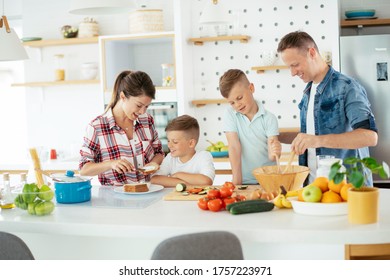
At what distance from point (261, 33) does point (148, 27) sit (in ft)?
3.39

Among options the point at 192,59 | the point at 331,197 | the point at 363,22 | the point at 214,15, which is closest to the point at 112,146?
the point at 331,197

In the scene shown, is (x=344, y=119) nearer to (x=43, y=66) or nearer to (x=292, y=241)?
(x=292, y=241)

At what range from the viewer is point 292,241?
1927 mm

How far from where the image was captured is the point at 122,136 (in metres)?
3.04

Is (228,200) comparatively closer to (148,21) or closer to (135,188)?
(135,188)

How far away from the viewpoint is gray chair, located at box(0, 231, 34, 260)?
186cm

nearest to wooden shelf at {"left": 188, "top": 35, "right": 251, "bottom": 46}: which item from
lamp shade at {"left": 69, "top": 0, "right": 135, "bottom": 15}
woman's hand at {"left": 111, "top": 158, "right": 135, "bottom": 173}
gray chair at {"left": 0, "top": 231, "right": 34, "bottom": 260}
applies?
lamp shade at {"left": 69, "top": 0, "right": 135, "bottom": 15}

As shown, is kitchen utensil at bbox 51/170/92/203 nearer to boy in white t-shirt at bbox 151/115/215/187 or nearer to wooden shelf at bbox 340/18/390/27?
boy in white t-shirt at bbox 151/115/215/187

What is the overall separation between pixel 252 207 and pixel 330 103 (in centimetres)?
92

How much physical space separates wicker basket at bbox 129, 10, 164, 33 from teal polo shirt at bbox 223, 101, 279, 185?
2408mm

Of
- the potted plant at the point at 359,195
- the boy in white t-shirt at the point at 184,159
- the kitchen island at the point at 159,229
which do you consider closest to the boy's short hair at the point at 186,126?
the boy in white t-shirt at the point at 184,159

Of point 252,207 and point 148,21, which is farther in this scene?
point 148,21

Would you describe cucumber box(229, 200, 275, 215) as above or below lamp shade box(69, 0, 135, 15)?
below

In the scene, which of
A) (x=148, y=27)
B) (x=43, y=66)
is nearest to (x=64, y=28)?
(x=43, y=66)
